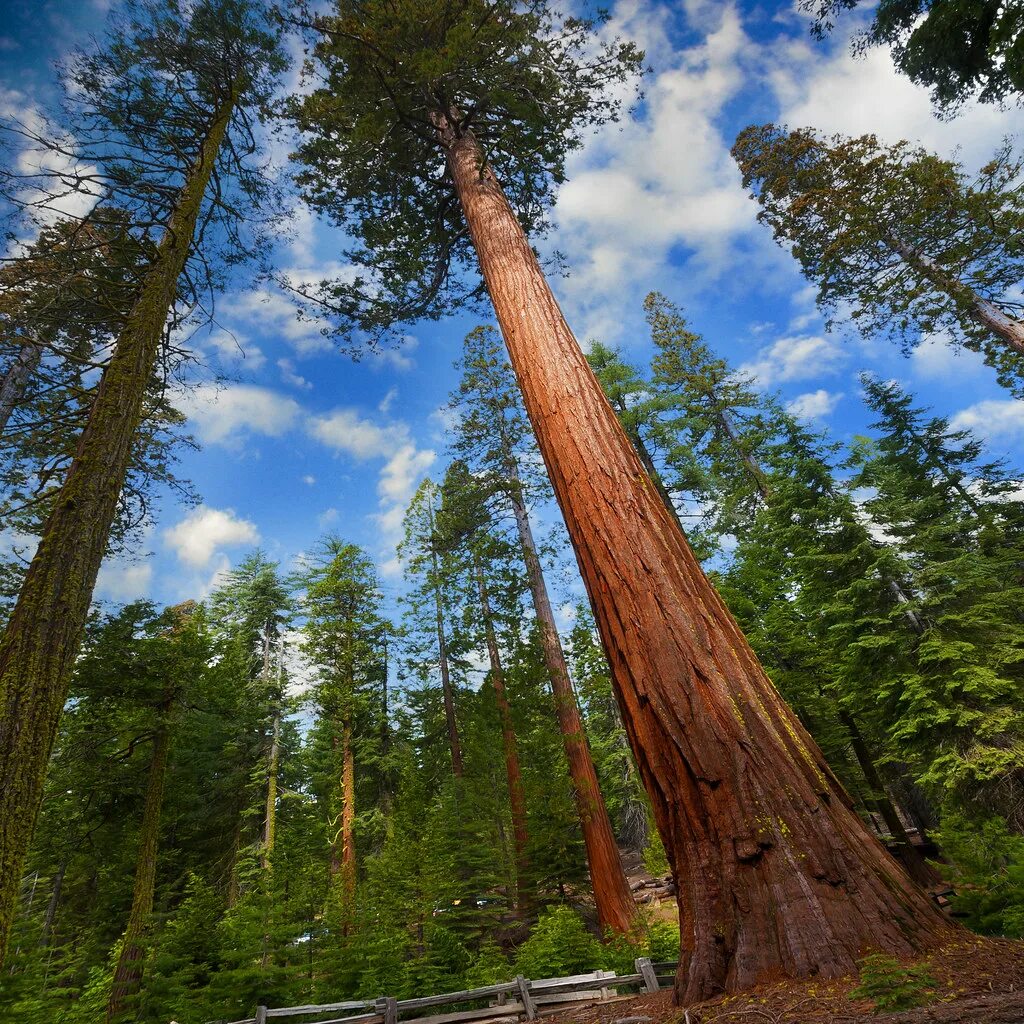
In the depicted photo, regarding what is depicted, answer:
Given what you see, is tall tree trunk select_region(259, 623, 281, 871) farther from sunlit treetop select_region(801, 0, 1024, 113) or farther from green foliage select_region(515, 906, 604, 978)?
sunlit treetop select_region(801, 0, 1024, 113)

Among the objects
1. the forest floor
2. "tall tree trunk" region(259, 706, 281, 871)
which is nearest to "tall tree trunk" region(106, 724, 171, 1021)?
"tall tree trunk" region(259, 706, 281, 871)

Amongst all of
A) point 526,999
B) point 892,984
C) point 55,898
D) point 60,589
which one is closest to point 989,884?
point 892,984

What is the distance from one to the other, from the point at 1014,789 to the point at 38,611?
44.7 feet

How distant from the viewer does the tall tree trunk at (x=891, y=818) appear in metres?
Result: 10.4

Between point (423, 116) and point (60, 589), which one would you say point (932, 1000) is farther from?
point (423, 116)

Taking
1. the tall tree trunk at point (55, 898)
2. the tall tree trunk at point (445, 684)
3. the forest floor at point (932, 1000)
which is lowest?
the forest floor at point (932, 1000)

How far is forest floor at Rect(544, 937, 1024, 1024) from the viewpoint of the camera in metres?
1.50

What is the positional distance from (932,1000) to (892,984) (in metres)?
0.12

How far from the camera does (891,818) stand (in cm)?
1102

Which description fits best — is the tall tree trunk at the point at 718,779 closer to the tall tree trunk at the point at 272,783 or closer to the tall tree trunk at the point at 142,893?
the tall tree trunk at the point at 142,893

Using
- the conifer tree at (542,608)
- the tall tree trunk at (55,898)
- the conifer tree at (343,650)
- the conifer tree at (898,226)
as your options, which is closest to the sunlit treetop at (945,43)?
the conifer tree at (898,226)

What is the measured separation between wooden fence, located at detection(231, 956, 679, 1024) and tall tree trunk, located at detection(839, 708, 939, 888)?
23.2 ft

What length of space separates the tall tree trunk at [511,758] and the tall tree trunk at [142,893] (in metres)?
7.31

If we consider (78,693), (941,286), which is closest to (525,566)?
(78,693)
